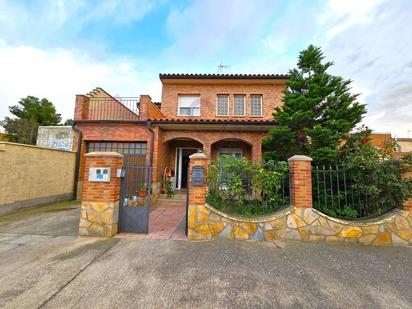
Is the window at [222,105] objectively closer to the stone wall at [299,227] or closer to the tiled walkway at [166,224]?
the tiled walkway at [166,224]

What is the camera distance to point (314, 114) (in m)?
6.04

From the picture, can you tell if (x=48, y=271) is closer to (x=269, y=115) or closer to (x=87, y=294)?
(x=87, y=294)

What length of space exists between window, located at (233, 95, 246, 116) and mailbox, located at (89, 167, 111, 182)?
29.3 ft

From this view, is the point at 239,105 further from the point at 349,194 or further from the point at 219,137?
the point at 349,194

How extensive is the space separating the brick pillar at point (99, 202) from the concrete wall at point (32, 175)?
4.28 meters

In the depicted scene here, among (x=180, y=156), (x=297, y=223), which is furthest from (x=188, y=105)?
(x=297, y=223)

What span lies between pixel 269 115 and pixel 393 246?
850 cm

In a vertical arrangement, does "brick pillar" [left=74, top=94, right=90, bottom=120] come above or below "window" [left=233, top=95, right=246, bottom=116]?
below

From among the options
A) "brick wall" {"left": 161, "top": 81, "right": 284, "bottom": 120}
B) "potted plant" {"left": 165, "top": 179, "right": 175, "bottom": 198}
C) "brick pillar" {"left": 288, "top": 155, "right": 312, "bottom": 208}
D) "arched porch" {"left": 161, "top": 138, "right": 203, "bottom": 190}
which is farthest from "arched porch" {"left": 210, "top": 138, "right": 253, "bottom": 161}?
"brick pillar" {"left": 288, "top": 155, "right": 312, "bottom": 208}

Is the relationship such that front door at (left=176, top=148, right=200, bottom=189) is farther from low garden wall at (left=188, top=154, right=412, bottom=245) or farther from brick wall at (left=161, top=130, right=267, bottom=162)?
low garden wall at (left=188, top=154, right=412, bottom=245)

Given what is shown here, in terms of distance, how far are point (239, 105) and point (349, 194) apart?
833cm

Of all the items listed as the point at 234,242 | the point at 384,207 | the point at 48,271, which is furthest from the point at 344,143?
the point at 48,271

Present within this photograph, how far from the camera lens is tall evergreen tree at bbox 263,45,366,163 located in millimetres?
5621

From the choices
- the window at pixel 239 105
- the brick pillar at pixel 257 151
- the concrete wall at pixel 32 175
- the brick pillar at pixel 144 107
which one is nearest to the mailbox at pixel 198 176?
the brick pillar at pixel 257 151
